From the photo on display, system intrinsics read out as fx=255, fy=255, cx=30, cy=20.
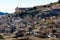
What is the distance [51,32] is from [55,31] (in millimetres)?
356

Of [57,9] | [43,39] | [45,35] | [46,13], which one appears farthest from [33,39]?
[57,9]

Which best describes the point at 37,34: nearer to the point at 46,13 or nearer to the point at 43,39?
the point at 43,39

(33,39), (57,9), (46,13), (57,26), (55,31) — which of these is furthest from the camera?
(57,9)

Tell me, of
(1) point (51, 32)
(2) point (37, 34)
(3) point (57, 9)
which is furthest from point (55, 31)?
(3) point (57, 9)

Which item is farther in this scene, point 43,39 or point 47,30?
point 47,30

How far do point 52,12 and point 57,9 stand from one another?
2811 millimetres

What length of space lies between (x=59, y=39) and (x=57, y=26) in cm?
641

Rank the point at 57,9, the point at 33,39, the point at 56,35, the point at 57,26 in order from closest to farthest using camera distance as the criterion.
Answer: the point at 33,39, the point at 56,35, the point at 57,26, the point at 57,9

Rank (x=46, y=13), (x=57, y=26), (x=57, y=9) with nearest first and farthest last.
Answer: (x=57, y=26) < (x=46, y=13) < (x=57, y=9)

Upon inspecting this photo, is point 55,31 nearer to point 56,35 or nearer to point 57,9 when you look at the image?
point 56,35

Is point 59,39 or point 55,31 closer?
point 59,39

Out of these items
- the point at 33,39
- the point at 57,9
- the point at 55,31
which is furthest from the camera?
the point at 57,9

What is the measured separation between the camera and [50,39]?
A: 17.8 metres

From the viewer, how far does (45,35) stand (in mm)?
20172
